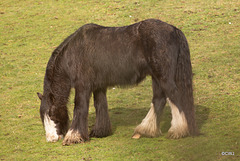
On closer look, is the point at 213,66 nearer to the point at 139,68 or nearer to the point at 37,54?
the point at 139,68

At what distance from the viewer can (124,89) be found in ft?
38.6

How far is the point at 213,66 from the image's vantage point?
1266 cm

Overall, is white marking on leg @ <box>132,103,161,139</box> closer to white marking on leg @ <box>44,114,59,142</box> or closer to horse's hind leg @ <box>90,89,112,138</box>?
horse's hind leg @ <box>90,89,112,138</box>

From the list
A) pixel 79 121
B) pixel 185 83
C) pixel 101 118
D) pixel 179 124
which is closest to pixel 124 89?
pixel 101 118

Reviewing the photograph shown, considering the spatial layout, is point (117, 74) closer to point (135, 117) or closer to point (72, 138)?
point (72, 138)

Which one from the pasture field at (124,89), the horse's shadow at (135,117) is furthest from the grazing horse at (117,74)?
the horse's shadow at (135,117)

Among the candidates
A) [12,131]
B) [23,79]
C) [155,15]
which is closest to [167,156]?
[12,131]

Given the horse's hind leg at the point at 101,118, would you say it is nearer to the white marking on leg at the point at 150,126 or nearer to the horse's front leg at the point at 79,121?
the horse's front leg at the point at 79,121

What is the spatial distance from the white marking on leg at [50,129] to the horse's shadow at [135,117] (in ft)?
4.35

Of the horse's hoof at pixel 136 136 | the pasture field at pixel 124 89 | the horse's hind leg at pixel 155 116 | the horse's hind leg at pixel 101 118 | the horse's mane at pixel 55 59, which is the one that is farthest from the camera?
the horse's hind leg at pixel 101 118

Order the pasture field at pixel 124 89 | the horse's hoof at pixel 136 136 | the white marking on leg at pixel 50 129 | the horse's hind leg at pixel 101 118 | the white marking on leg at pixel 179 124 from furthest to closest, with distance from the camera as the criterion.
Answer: the horse's hind leg at pixel 101 118 → the white marking on leg at pixel 50 129 → the horse's hoof at pixel 136 136 → the white marking on leg at pixel 179 124 → the pasture field at pixel 124 89

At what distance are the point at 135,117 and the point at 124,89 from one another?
7.39 feet

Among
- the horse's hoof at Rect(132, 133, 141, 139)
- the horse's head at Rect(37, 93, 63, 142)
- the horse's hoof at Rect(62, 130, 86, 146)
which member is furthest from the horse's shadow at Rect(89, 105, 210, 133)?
the horse's head at Rect(37, 93, 63, 142)

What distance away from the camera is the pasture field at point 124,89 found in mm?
7461
